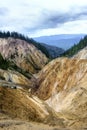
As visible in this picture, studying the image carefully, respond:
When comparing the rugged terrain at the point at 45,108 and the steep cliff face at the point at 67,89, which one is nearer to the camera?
the rugged terrain at the point at 45,108

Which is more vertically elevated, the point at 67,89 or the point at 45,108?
the point at 67,89

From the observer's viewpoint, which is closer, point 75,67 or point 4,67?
point 75,67

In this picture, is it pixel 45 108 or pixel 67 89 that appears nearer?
pixel 45 108

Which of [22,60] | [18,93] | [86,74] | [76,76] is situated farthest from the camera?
[22,60]

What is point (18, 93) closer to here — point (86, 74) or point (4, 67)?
point (86, 74)

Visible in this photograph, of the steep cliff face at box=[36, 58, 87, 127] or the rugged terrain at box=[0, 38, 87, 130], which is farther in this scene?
the steep cliff face at box=[36, 58, 87, 127]

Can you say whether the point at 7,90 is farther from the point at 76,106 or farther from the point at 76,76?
the point at 76,76

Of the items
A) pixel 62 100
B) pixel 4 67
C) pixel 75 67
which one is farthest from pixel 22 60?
pixel 62 100

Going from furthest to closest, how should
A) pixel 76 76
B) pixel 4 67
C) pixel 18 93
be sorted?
1. pixel 4 67
2. pixel 76 76
3. pixel 18 93

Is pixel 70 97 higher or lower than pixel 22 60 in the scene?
lower

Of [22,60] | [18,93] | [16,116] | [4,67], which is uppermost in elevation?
[22,60]
